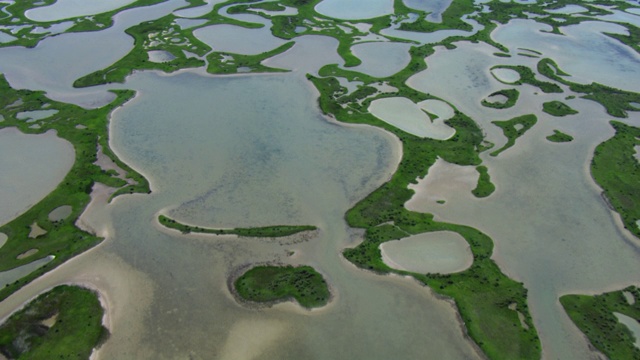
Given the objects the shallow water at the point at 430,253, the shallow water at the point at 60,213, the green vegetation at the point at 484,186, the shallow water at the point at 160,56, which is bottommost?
the shallow water at the point at 60,213

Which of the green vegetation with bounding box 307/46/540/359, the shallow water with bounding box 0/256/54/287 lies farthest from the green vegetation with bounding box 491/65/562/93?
the shallow water with bounding box 0/256/54/287

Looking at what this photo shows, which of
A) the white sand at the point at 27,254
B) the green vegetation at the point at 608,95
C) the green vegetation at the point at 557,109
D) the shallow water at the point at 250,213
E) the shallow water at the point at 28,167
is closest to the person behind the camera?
the shallow water at the point at 250,213

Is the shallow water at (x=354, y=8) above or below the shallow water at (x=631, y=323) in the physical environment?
above

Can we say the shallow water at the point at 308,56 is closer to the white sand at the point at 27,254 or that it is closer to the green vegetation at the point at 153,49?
the green vegetation at the point at 153,49

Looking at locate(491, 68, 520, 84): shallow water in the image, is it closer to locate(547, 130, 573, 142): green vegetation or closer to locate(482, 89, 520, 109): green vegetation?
locate(482, 89, 520, 109): green vegetation

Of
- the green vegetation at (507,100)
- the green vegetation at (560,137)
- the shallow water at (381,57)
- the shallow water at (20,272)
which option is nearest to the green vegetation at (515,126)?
the green vegetation at (560,137)

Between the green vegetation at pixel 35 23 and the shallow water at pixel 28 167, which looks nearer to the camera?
the shallow water at pixel 28 167

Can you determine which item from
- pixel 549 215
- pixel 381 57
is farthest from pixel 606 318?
pixel 381 57
